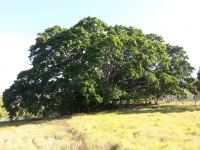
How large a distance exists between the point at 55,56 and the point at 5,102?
9650mm

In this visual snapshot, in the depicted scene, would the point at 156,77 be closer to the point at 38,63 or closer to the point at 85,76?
the point at 85,76

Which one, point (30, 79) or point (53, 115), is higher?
point (30, 79)

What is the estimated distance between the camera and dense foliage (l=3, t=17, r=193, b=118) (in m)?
55.3

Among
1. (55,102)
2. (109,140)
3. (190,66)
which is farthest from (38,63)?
(109,140)

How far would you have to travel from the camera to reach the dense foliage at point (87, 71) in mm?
55281

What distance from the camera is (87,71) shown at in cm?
5566

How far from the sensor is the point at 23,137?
1282 inches

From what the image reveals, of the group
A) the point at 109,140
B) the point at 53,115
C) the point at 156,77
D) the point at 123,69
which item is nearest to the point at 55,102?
the point at 53,115

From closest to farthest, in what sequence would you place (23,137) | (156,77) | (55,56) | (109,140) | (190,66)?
(109,140)
(23,137)
(55,56)
(156,77)
(190,66)

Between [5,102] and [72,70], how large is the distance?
1098 cm

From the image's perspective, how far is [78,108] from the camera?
6069 cm

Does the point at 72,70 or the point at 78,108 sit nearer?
the point at 72,70

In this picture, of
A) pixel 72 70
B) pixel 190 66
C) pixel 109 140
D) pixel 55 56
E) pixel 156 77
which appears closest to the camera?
pixel 109 140

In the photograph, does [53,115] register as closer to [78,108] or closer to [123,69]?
[78,108]
